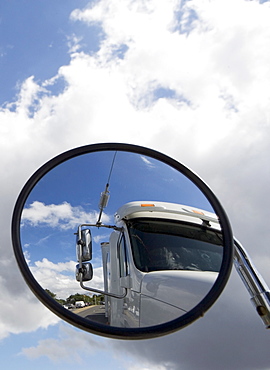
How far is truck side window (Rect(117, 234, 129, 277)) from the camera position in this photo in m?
2.15

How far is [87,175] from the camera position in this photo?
2.31m

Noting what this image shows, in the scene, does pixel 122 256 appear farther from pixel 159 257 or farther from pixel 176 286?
pixel 176 286

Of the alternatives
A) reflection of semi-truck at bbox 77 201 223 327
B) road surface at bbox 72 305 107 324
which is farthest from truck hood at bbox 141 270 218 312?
road surface at bbox 72 305 107 324

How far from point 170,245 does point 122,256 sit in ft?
0.97

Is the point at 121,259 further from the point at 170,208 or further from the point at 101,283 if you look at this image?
the point at 170,208

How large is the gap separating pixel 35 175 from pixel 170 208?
0.80 meters

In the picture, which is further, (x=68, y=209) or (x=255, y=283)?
(x=68, y=209)

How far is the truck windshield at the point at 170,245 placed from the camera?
2.12 meters

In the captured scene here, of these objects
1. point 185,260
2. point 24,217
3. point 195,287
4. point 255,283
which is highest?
point 24,217

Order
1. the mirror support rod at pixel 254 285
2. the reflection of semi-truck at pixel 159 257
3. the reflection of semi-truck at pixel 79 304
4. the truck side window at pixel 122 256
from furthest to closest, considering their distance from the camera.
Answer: the truck side window at pixel 122 256
the reflection of semi-truck at pixel 159 257
the reflection of semi-truck at pixel 79 304
the mirror support rod at pixel 254 285

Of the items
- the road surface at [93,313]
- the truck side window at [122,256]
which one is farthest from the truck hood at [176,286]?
the road surface at [93,313]

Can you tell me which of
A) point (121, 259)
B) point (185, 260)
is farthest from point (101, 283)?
point (185, 260)

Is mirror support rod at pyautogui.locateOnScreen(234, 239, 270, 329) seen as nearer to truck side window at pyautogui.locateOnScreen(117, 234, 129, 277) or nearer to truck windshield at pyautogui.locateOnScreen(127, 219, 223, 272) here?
truck windshield at pyautogui.locateOnScreen(127, 219, 223, 272)

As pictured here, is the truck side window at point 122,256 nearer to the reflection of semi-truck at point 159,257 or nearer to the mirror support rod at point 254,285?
the reflection of semi-truck at point 159,257
